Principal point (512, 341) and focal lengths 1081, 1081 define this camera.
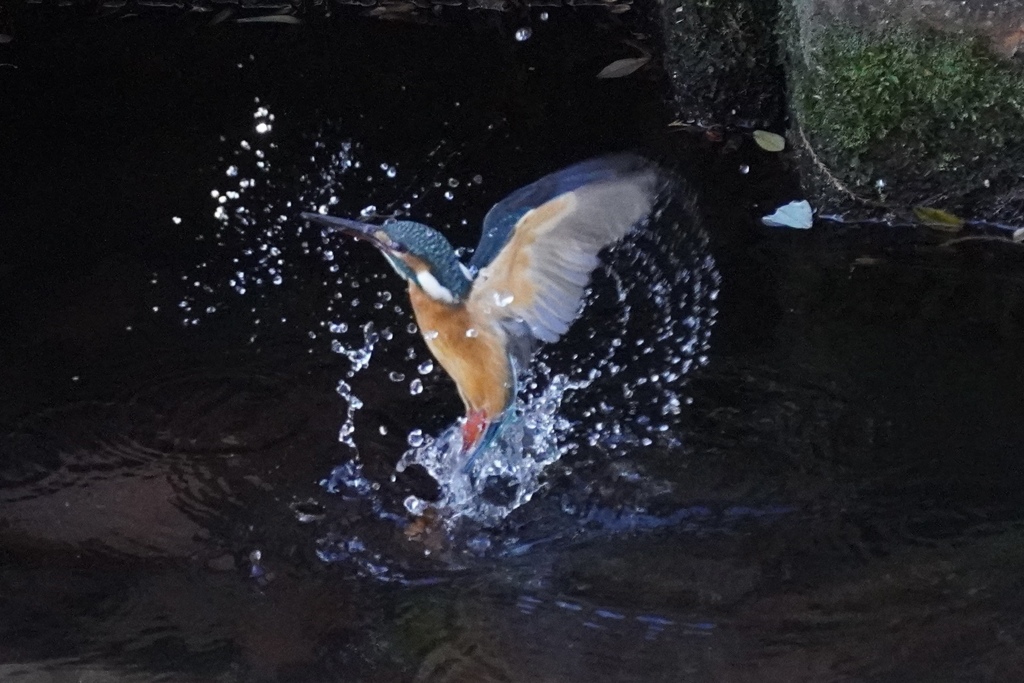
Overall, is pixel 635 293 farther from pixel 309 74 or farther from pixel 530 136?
pixel 309 74

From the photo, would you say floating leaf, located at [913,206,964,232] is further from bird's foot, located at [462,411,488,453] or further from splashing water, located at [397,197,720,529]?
bird's foot, located at [462,411,488,453]

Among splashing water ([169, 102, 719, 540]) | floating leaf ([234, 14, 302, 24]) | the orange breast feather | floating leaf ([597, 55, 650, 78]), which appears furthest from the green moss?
floating leaf ([234, 14, 302, 24])

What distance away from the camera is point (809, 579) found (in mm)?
2111

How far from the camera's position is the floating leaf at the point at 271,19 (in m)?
4.20

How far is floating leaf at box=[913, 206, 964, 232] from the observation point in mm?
3113

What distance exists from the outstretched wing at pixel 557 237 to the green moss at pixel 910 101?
1.26m

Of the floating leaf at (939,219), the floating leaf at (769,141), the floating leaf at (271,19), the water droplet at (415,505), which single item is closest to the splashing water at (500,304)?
the water droplet at (415,505)

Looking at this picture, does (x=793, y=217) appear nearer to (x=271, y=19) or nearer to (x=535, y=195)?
(x=535, y=195)

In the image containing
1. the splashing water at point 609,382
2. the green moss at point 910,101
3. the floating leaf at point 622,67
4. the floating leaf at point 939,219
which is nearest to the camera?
the splashing water at point 609,382

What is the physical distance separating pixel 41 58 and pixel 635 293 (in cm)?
242

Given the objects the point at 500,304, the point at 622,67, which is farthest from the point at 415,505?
the point at 622,67

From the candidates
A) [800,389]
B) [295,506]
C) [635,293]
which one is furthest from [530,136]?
[295,506]

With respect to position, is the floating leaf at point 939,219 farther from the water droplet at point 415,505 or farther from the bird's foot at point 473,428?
the water droplet at point 415,505

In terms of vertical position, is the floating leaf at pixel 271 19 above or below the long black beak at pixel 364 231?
above
